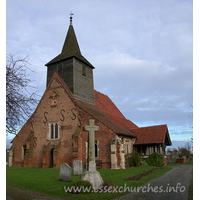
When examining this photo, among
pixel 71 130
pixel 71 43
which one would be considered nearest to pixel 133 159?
pixel 71 130

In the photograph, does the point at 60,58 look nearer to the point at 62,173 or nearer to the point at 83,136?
the point at 83,136

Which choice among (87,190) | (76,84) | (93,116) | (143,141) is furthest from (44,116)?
(87,190)

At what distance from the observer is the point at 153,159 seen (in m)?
23.1

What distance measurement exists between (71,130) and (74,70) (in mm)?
7552

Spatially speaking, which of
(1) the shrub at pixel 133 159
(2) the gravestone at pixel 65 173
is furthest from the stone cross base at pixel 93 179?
(1) the shrub at pixel 133 159

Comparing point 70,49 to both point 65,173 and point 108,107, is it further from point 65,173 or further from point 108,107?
point 65,173

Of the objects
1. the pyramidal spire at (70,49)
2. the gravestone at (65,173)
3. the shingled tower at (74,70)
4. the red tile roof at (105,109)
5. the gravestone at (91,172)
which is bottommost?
the gravestone at (65,173)

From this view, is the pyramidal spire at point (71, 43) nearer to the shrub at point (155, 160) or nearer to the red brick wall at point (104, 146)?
the red brick wall at point (104, 146)

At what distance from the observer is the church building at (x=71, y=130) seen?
2092cm

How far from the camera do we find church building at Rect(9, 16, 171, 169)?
20922mm

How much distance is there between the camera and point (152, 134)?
2570 centimetres

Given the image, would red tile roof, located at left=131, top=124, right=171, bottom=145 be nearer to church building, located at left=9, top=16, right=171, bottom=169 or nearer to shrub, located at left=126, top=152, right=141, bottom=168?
church building, located at left=9, top=16, right=171, bottom=169

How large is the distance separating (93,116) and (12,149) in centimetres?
1278

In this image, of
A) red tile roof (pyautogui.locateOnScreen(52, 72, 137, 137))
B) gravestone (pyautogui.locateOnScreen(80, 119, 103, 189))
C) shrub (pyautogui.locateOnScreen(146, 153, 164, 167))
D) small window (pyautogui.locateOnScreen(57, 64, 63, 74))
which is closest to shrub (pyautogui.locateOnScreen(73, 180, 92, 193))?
gravestone (pyautogui.locateOnScreen(80, 119, 103, 189))
